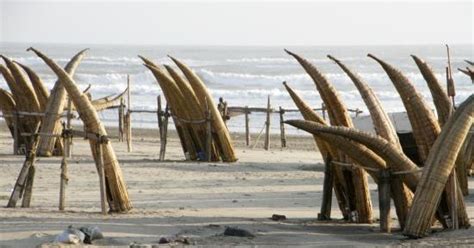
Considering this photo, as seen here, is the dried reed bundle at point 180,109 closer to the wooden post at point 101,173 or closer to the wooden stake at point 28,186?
the wooden stake at point 28,186

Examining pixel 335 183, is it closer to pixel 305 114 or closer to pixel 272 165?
pixel 305 114

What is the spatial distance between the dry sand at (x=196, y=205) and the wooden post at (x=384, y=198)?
0.15m

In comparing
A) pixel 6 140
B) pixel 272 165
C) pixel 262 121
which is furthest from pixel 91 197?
pixel 262 121

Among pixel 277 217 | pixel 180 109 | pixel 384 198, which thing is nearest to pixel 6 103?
pixel 180 109

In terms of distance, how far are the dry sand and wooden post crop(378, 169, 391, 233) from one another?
0.15 metres

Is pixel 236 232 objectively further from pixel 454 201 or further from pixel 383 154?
pixel 454 201

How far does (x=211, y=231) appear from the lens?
1002cm

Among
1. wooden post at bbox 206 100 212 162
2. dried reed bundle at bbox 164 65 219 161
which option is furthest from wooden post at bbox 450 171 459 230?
dried reed bundle at bbox 164 65 219 161

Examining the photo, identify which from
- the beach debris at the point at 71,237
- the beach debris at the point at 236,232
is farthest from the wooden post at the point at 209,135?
the beach debris at the point at 71,237

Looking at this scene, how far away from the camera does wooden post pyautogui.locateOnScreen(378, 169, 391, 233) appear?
1020 centimetres

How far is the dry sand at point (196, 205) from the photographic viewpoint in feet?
31.6

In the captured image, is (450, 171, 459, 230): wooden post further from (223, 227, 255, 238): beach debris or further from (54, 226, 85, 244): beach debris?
(54, 226, 85, 244): beach debris

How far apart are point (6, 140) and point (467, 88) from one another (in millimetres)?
27603

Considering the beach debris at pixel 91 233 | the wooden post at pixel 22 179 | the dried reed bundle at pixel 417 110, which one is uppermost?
the dried reed bundle at pixel 417 110
